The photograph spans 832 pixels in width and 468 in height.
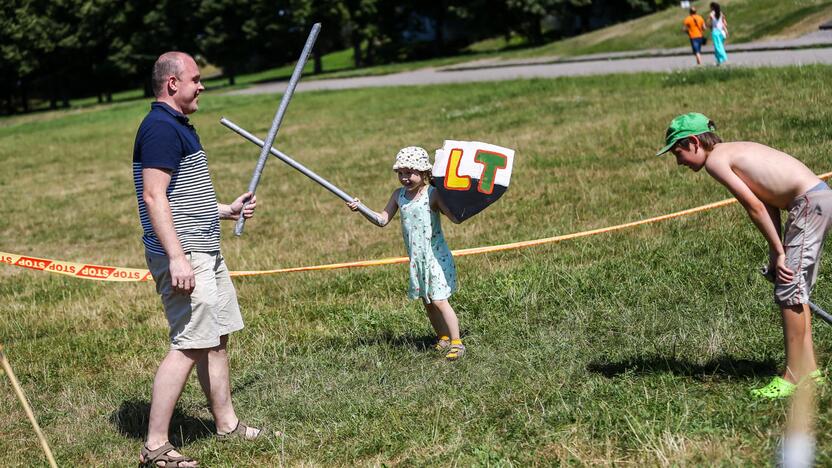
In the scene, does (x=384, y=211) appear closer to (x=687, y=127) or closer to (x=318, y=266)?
(x=687, y=127)

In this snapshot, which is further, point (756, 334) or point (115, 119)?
point (115, 119)

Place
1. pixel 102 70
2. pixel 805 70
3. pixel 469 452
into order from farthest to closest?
pixel 102 70 → pixel 805 70 → pixel 469 452

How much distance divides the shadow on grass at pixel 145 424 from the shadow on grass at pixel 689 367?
2.51 metres

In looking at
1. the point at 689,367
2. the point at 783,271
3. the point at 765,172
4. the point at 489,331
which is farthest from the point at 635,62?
the point at 783,271

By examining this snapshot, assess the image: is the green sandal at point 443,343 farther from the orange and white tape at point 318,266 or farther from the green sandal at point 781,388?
the green sandal at point 781,388

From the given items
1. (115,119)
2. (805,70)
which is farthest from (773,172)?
(115,119)

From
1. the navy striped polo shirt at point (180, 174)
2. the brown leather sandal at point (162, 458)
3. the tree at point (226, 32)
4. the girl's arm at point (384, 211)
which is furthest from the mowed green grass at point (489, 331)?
the tree at point (226, 32)

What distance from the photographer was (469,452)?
4.89 meters

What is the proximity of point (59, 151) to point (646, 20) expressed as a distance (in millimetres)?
24794

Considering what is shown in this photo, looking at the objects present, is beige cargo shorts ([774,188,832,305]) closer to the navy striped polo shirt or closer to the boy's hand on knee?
the boy's hand on knee

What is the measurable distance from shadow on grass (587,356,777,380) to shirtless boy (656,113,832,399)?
44 cm

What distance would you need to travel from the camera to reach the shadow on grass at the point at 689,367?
5496 millimetres

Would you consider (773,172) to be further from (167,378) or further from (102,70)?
(102,70)

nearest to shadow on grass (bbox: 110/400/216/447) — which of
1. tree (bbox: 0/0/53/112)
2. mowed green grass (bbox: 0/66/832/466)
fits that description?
mowed green grass (bbox: 0/66/832/466)
